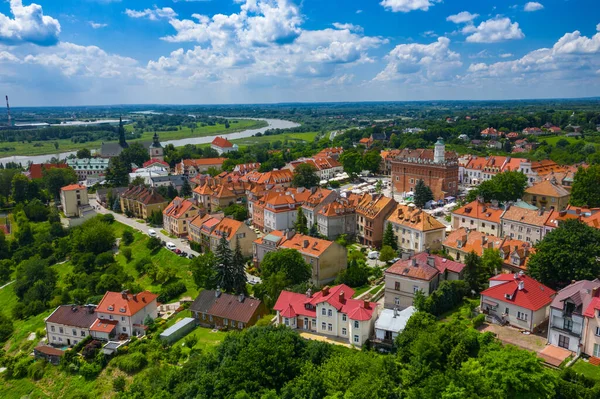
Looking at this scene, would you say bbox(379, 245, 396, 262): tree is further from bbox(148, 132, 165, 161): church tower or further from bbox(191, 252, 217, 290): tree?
bbox(148, 132, 165, 161): church tower

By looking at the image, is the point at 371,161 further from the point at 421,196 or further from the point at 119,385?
the point at 119,385

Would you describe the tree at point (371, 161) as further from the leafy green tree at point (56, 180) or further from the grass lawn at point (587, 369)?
the grass lawn at point (587, 369)

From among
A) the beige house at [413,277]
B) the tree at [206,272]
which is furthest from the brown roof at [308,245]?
the beige house at [413,277]

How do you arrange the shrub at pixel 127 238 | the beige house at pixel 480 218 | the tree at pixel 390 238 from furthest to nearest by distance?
1. the shrub at pixel 127 238
2. the beige house at pixel 480 218
3. the tree at pixel 390 238

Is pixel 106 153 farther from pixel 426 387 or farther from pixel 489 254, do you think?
pixel 426 387

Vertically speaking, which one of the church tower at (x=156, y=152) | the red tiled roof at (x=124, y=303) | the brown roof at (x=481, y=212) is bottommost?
the red tiled roof at (x=124, y=303)

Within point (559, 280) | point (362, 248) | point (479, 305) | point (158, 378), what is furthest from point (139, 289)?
point (559, 280)

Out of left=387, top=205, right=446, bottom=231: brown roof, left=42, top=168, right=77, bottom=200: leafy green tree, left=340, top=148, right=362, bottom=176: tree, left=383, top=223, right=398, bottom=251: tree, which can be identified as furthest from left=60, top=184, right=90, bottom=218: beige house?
left=387, top=205, right=446, bottom=231: brown roof
